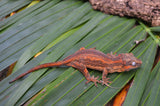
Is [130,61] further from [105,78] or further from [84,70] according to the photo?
[84,70]

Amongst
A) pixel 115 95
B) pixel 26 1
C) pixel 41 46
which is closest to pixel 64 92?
pixel 115 95

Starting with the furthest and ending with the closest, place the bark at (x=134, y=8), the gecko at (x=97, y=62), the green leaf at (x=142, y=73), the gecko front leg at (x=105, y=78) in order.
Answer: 1. the bark at (x=134, y=8)
2. the gecko at (x=97, y=62)
3. the gecko front leg at (x=105, y=78)
4. the green leaf at (x=142, y=73)

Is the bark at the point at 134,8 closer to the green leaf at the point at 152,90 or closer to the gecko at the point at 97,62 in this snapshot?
the gecko at the point at 97,62

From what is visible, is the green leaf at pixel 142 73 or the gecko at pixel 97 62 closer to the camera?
the green leaf at pixel 142 73

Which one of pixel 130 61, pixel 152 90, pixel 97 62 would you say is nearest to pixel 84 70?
pixel 97 62

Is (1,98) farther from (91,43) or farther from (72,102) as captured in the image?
(91,43)

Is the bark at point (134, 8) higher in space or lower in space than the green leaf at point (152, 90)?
higher

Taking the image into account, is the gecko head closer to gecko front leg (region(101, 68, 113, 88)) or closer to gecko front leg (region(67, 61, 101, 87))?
gecko front leg (region(101, 68, 113, 88))

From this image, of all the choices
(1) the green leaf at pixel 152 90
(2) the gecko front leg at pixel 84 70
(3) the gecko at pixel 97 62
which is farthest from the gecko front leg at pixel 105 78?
(1) the green leaf at pixel 152 90

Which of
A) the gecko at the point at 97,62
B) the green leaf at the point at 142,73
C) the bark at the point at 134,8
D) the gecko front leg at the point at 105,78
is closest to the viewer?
the green leaf at the point at 142,73
